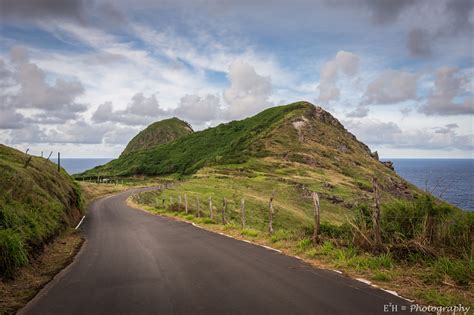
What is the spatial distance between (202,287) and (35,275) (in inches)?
226

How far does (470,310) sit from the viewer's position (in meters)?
6.70

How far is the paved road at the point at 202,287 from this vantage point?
7.27 meters

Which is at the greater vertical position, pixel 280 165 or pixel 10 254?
pixel 280 165

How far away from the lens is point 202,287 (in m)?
8.70

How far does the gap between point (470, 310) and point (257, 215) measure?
128 ft

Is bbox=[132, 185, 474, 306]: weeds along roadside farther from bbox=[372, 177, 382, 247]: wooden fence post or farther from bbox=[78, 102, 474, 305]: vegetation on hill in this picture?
bbox=[372, 177, 382, 247]: wooden fence post

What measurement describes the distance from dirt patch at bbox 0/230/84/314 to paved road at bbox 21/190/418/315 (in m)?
0.34

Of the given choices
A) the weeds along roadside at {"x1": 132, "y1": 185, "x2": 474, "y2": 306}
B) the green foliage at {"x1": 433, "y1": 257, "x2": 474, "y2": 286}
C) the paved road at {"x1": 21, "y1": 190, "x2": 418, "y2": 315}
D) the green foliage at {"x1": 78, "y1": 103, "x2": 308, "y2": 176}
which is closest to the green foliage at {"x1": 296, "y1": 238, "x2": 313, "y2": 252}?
the weeds along roadside at {"x1": 132, "y1": 185, "x2": 474, "y2": 306}

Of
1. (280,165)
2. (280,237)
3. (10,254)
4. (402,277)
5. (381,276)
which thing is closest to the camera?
(402,277)

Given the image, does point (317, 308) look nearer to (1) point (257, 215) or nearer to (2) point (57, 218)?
(2) point (57, 218)

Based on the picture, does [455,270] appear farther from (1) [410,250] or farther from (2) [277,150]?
Result: (2) [277,150]

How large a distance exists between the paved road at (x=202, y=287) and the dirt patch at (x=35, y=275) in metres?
0.34

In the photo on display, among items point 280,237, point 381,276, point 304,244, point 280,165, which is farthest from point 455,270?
point 280,165

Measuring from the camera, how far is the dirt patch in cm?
836
